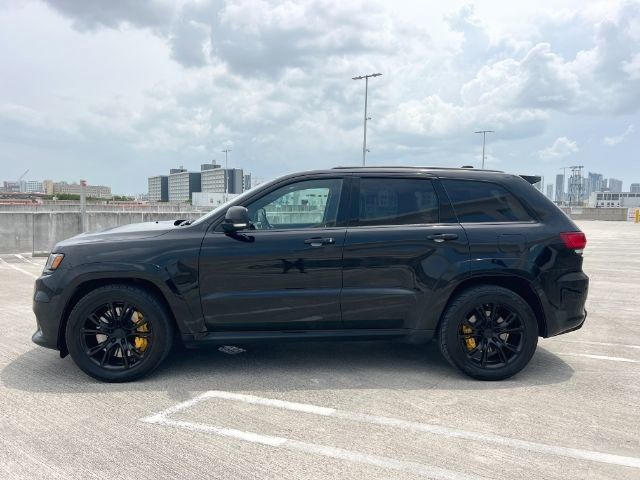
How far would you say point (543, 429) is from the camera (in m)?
3.38

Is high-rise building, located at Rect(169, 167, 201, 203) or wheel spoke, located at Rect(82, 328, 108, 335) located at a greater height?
high-rise building, located at Rect(169, 167, 201, 203)

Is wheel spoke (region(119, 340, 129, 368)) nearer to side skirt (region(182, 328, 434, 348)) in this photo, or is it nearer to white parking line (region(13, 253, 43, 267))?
side skirt (region(182, 328, 434, 348))

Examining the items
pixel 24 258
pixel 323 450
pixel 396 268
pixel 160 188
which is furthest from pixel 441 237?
pixel 160 188

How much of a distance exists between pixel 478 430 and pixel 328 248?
69.0 inches

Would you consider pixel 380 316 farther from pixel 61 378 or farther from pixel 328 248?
pixel 61 378

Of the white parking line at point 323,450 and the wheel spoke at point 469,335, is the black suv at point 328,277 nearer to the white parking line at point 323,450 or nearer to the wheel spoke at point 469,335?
the wheel spoke at point 469,335

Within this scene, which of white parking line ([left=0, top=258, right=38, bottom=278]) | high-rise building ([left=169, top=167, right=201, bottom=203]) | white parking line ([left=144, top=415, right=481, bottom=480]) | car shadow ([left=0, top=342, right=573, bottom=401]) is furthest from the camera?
high-rise building ([left=169, top=167, right=201, bottom=203])

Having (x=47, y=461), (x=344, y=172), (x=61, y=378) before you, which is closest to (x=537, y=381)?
(x=344, y=172)

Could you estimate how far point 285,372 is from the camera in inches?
172

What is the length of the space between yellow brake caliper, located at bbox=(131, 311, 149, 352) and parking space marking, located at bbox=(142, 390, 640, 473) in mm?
695

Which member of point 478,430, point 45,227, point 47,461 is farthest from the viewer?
point 45,227

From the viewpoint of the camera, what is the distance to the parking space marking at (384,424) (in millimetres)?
3034

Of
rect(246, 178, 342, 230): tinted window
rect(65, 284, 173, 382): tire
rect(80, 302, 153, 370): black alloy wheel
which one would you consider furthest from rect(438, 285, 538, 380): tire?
rect(80, 302, 153, 370): black alloy wheel

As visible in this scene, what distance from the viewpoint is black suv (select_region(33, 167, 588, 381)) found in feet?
13.5
